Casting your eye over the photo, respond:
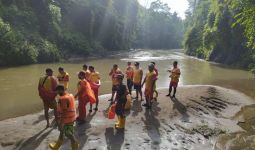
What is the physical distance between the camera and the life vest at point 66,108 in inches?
309

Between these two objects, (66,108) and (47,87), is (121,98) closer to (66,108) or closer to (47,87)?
(47,87)

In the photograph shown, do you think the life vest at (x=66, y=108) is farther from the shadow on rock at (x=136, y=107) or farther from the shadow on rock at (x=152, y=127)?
the shadow on rock at (x=136, y=107)

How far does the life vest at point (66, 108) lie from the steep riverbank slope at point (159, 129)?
1.28 m

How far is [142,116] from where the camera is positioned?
12320 mm

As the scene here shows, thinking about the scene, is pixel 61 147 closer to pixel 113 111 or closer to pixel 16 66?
pixel 113 111

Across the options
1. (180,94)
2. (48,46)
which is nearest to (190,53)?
(48,46)

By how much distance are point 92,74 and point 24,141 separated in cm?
437

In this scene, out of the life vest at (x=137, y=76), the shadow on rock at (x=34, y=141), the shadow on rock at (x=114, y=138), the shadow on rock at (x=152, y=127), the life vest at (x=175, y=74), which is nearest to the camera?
the shadow on rock at (x=34, y=141)

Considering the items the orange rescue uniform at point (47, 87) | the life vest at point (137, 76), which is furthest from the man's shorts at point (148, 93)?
the orange rescue uniform at point (47, 87)

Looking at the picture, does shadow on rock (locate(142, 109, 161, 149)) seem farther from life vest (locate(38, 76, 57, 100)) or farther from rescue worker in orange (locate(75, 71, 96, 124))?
life vest (locate(38, 76, 57, 100))

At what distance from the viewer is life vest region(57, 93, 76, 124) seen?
7855mm

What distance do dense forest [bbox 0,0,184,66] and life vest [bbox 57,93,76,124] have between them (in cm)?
2829

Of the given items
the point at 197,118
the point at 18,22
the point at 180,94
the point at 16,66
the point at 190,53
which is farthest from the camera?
the point at 190,53

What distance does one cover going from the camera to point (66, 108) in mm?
7918
